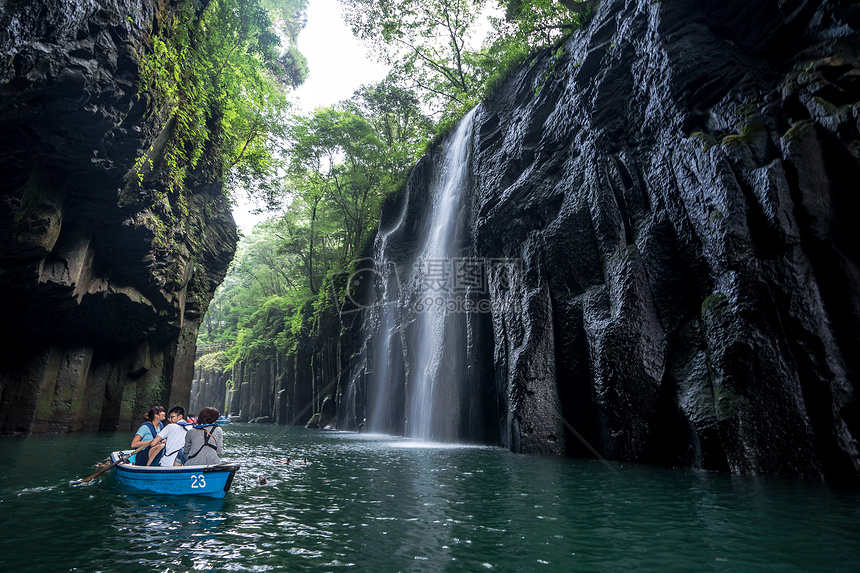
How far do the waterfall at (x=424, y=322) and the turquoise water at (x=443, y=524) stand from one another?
755 cm

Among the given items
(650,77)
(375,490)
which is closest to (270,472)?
(375,490)

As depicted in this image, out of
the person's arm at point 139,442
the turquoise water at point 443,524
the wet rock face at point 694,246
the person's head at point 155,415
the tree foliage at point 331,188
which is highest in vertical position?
the tree foliage at point 331,188

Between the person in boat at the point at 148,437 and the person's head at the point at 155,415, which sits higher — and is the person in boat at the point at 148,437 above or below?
below

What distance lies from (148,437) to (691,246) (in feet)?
33.3

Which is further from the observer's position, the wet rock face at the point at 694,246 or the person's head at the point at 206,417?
the wet rock face at the point at 694,246

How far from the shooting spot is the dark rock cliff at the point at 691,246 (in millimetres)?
6668

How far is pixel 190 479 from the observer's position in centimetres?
577

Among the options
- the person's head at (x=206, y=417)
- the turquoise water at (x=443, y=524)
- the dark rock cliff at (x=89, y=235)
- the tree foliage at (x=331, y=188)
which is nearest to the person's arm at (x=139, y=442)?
the turquoise water at (x=443, y=524)

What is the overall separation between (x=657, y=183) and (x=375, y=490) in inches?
318

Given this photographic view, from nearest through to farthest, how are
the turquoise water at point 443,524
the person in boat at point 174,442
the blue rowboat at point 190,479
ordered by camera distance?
the turquoise water at point 443,524, the blue rowboat at point 190,479, the person in boat at point 174,442

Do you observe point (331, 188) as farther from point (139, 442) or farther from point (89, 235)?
point (139, 442)

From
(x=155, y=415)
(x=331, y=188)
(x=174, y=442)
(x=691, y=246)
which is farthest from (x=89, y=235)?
(x=331, y=188)

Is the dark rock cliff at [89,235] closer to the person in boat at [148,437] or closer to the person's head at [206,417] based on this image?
the person in boat at [148,437]

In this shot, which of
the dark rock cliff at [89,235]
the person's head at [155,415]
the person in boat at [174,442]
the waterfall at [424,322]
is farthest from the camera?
the waterfall at [424,322]
